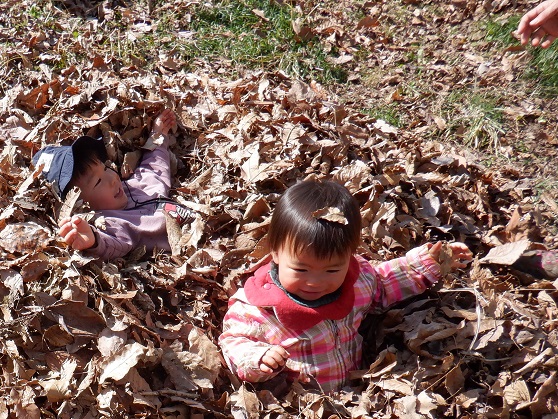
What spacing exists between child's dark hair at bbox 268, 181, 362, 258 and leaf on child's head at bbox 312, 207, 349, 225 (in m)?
0.02

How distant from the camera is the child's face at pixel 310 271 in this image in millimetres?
2844

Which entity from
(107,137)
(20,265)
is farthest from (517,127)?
(20,265)

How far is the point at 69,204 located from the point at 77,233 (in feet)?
1.26

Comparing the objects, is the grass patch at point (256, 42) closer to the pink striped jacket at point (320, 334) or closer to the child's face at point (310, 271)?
the pink striped jacket at point (320, 334)

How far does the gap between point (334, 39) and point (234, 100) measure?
1823mm

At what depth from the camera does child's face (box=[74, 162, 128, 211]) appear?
395 cm

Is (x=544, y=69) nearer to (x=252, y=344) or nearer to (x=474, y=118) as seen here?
(x=474, y=118)

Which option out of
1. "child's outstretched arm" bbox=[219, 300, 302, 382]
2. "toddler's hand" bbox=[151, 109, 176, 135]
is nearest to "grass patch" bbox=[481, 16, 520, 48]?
"toddler's hand" bbox=[151, 109, 176, 135]

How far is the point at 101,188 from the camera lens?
13.3ft

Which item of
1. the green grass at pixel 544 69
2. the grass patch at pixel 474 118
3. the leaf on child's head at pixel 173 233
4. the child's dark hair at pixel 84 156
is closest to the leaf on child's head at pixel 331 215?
the leaf on child's head at pixel 173 233

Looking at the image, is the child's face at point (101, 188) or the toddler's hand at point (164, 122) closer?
the child's face at point (101, 188)

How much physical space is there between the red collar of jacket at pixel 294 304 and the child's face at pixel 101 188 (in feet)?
4.74

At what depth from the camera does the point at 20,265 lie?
3352mm

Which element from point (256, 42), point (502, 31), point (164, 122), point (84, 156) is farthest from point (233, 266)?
point (502, 31)
